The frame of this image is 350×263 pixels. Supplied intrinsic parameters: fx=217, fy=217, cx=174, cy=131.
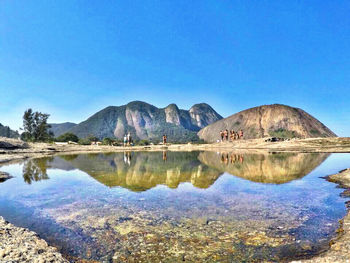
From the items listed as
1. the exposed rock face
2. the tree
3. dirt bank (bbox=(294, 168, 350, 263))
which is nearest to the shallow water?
dirt bank (bbox=(294, 168, 350, 263))

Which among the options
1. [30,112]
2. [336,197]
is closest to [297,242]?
[336,197]

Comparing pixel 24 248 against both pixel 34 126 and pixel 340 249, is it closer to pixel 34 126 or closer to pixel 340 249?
pixel 340 249

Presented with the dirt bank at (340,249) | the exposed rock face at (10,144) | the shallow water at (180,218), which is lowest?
the shallow water at (180,218)

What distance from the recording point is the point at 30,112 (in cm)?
10619

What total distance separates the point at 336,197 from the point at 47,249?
16417mm

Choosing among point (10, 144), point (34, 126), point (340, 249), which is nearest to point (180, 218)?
point (340, 249)

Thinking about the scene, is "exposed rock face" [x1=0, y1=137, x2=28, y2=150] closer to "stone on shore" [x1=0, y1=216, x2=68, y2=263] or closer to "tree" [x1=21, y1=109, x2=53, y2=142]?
"tree" [x1=21, y1=109, x2=53, y2=142]

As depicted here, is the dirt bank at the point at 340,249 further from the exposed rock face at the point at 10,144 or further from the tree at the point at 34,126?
the tree at the point at 34,126

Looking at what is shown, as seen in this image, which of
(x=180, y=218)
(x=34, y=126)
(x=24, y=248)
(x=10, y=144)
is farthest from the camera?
(x=34, y=126)

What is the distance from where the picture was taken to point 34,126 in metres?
108

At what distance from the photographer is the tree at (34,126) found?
346 feet

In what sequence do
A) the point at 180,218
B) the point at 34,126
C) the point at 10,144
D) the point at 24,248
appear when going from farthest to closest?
the point at 34,126, the point at 10,144, the point at 180,218, the point at 24,248

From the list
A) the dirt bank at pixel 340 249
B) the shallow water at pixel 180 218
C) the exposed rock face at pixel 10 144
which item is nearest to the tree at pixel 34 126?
the exposed rock face at pixel 10 144

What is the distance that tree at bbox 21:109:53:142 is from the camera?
105562mm
